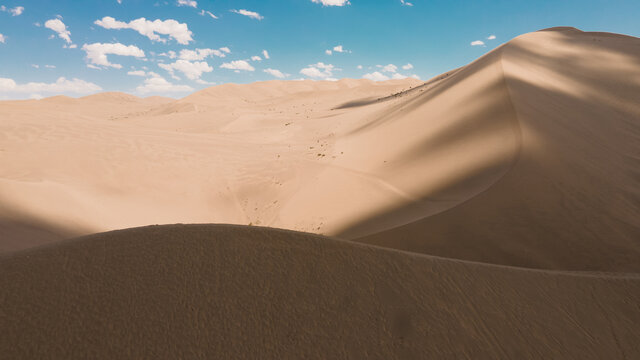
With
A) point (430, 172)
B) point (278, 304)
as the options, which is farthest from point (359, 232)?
point (278, 304)

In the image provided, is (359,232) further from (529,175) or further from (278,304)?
(278,304)

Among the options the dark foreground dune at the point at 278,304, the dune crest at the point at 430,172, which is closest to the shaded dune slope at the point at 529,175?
the dune crest at the point at 430,172

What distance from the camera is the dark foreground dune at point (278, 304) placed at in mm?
1690

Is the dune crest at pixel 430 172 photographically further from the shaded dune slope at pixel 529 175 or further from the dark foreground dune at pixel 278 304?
the dark foreground dune at pixel 278 304

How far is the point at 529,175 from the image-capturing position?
507cm

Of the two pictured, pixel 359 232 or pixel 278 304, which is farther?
pixel 359 232

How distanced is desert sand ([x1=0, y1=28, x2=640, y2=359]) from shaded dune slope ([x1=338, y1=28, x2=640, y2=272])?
3 cm

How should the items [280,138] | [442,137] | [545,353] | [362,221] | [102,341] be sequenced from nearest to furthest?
[102,341] → [545,353] → [362,221] → [442,137] → [280,138]

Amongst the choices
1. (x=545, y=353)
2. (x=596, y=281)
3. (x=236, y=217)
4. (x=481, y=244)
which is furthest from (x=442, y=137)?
(x=545, y=353)

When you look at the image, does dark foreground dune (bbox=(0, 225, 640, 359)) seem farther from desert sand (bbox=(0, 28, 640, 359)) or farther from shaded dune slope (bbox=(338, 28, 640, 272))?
shaded dune slope (bbox=(338, 28, 640, 272))

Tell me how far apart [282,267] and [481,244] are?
3034mm

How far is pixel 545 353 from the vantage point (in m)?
1.94

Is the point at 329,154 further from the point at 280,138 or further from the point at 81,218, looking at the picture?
the point at 81,218

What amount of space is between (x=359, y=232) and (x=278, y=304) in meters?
3.43
